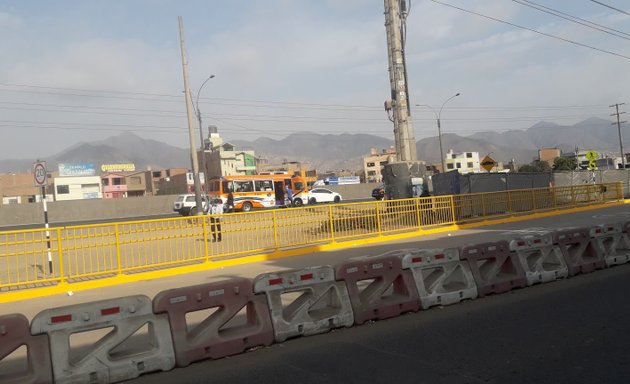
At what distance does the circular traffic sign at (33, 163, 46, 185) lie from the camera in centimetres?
1286

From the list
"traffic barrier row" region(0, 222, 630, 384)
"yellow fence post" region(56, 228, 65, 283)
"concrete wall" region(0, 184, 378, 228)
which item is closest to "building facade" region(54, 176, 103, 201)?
"concrete wall" region(0, 184, 378, 228)

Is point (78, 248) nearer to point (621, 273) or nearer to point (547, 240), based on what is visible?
point (547, 240)

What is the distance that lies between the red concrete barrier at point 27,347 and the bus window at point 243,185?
34907 mm

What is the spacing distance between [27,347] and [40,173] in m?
9.09

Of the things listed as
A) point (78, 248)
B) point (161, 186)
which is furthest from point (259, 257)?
point (161, 186)

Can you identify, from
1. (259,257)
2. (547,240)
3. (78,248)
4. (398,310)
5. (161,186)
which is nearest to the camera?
(398,310)

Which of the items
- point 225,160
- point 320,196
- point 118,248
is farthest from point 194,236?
point 225,160

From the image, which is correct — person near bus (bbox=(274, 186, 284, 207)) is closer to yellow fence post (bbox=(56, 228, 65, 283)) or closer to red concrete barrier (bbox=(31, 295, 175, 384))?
yellow fence post (bbox=(56, 228, 65, 283))

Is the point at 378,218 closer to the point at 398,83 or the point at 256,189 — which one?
the point at 398,83

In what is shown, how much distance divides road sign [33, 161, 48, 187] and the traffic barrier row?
7.04m

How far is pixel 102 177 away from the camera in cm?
10556

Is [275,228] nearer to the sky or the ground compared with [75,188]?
nearer to the ground

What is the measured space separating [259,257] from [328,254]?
6.02ft

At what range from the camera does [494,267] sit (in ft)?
27.6
